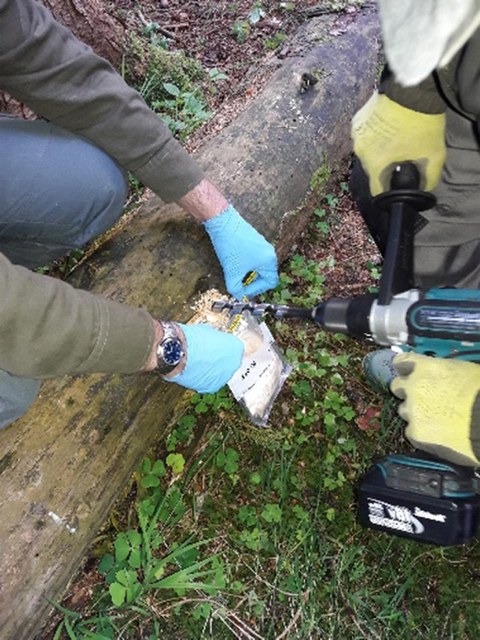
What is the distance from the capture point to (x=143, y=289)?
7.39 feet

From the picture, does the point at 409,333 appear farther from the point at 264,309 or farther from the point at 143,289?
the point at 143,289

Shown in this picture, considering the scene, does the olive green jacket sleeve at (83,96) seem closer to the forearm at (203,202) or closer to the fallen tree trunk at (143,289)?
the forearm at (203,202)

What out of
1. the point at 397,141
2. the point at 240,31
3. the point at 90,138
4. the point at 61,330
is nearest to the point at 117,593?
the point at 61,330

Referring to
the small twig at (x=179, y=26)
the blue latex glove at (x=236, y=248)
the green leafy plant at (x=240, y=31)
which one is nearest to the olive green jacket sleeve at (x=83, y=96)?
the blue latex glove at (x=236, y=248)

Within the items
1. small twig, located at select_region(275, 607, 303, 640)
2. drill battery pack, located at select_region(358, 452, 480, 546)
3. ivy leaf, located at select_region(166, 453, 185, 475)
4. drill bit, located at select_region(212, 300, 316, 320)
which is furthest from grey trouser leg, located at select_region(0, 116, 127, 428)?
small twig, located at select_region(275, 607, 303, 640)

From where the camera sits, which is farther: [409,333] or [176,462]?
[176,462]

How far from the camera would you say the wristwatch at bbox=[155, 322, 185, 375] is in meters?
1.96

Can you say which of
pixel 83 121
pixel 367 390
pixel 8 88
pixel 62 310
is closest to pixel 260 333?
pixel 367 390

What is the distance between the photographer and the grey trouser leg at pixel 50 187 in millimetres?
2260

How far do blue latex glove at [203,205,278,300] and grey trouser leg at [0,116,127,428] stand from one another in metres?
0.43

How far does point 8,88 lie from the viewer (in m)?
2.16

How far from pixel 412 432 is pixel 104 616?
47.2 inches

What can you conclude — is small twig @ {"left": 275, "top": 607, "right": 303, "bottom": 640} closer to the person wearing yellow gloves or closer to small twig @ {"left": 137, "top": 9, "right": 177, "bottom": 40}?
the person wearing yellow gloves

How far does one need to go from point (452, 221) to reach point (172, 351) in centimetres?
105
